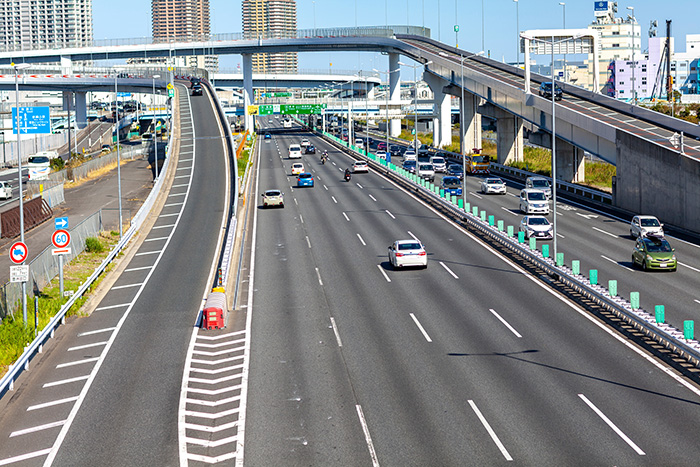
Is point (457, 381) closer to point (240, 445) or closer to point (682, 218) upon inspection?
point (240, 445)

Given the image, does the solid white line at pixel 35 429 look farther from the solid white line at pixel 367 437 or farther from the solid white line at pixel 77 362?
the solid white line at pixel 367 437

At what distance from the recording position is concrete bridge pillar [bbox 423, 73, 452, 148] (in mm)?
121312

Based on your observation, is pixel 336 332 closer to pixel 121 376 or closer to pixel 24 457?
pixel 121 376

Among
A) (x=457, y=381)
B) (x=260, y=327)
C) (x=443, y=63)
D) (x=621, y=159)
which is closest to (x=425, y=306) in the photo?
(x=260, y=327)

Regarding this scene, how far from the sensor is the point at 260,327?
3131 centimetres

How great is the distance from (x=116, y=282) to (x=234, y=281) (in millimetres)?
6363

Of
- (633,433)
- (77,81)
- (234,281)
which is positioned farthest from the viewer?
(77,81)

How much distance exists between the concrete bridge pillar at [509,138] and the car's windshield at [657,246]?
195 ft

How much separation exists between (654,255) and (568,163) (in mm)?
43748

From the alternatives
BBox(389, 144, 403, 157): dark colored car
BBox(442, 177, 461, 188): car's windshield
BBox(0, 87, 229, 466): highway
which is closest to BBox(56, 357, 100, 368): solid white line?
BBox(0, 87, 229, 466): highway

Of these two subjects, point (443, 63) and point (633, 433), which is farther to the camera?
point (443, 63)

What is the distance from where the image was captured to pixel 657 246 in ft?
134

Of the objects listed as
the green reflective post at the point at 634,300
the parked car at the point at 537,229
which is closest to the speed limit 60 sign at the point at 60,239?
the green reflective post at the point at 634,300

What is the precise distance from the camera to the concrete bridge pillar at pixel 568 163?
82.1 meters
